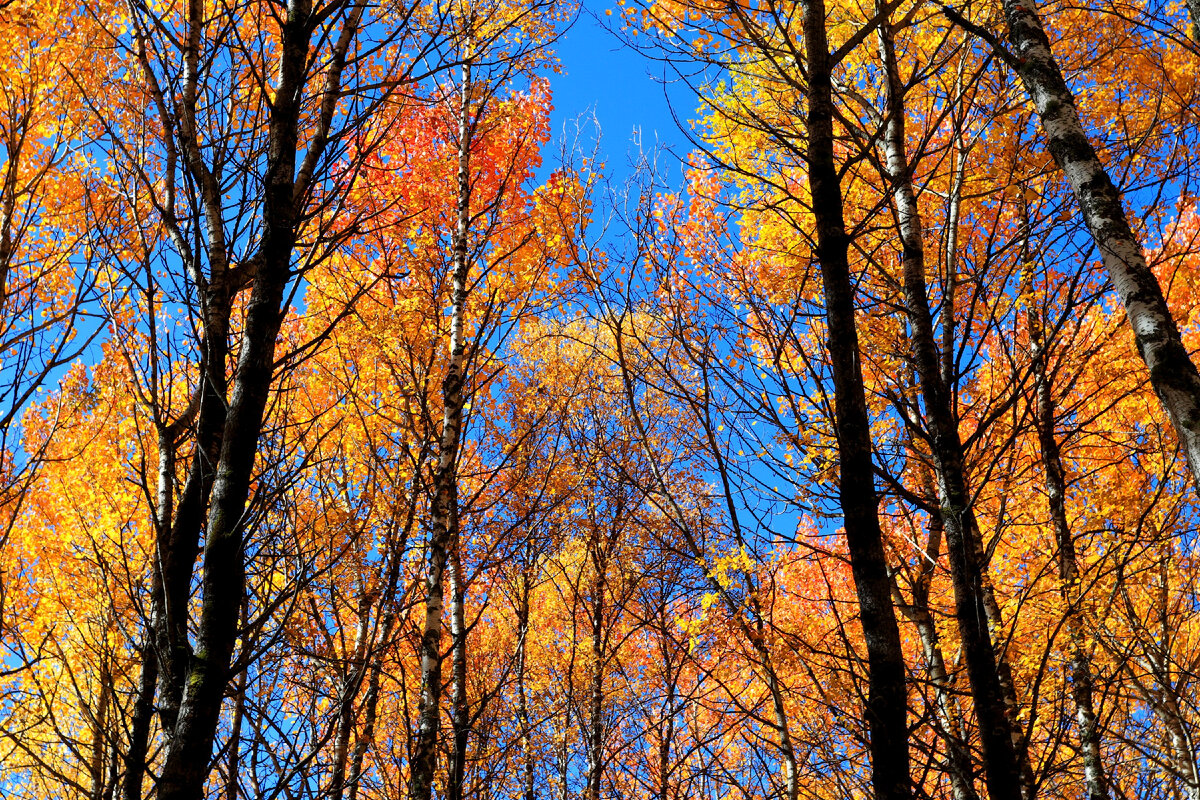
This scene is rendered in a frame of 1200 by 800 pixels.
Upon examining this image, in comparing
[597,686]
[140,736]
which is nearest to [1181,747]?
[597,686]

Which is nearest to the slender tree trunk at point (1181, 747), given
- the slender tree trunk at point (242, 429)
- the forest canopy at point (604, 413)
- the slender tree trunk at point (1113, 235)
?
the forest canopy at point (604, 413)

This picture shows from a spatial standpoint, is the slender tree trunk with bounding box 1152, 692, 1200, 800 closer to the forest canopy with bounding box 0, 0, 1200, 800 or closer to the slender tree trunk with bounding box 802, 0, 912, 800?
the forest canopy with bounding box 0, 0, 1200, 800

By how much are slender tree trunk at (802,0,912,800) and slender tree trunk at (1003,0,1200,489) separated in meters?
1.14

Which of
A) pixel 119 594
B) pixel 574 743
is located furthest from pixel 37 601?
pixel 574 743

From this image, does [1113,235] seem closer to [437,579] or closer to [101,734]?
[437,579]

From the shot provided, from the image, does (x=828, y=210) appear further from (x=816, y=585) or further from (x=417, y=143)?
(x=816, y=585)

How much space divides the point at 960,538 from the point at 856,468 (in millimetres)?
1097

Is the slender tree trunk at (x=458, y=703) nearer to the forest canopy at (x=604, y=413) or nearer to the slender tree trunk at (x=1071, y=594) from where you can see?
the forest canopy at (x=604, y=413)

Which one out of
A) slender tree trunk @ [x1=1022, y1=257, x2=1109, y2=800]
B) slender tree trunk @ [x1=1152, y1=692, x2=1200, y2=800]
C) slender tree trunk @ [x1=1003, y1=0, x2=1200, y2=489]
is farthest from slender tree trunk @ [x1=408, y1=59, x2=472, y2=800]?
slender tree trunk @ [x1=1152, y1=692, x2=1200, y2=800]

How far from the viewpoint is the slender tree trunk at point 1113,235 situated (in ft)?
8.86

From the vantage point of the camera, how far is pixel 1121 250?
303 cm

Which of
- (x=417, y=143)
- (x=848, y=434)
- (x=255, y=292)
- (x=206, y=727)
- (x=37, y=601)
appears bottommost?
(x=206, y=727)

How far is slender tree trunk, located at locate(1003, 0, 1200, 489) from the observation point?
2.70m

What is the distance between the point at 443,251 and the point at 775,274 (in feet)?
12.0
